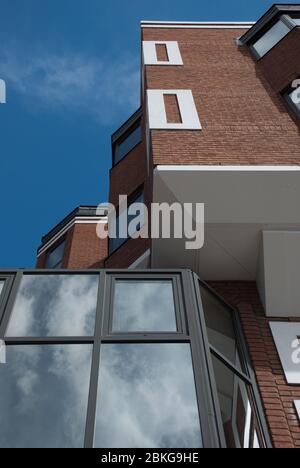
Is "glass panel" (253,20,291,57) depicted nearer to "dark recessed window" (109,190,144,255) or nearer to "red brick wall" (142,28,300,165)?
"red brick wall" (142,28,300,165)

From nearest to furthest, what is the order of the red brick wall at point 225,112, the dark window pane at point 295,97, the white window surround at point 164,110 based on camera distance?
1. the red brick wall at point 225,112
2. the white window surround at point 164,110
3. the dark window pane at point 295,97

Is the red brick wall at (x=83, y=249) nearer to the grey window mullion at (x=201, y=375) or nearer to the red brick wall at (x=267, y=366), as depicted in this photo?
the red brick wall at (x=267, y=366)

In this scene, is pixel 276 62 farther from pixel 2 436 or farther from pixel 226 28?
pixel 2 436

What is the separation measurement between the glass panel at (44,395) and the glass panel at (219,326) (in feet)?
6.54

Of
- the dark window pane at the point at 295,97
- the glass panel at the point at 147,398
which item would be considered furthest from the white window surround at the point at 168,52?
the glass panel at the point at 147,398

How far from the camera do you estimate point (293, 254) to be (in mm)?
8547

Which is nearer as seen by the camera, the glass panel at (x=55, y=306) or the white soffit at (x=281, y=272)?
the glass panel at (x=55, y=306)

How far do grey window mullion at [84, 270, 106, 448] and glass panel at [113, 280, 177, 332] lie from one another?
0.19 metres

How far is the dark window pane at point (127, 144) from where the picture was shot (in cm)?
1606

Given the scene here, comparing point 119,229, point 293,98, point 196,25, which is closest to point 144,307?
point 119,229

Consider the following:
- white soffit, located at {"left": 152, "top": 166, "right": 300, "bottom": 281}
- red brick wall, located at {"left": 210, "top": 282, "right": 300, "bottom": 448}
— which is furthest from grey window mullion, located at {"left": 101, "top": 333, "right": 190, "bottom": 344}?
white soffit, located at {"left": 152, "top": 166, "right": 300, "bottom": 281}

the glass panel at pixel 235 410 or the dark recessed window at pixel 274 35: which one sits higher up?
the dark recessed window at pixel 274 35

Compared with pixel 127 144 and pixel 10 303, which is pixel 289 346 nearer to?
pixel 10 303

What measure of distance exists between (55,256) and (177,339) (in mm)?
11298
